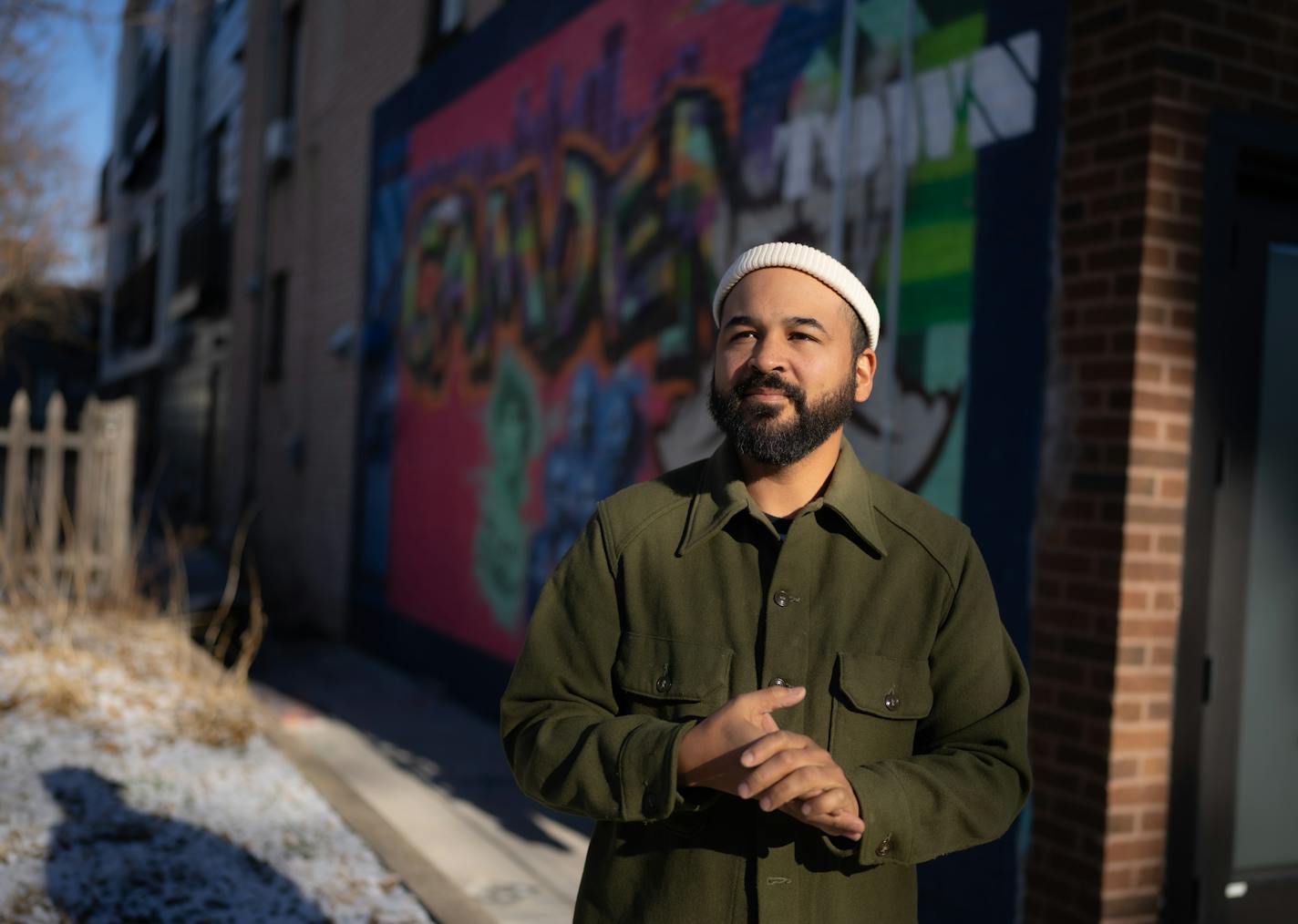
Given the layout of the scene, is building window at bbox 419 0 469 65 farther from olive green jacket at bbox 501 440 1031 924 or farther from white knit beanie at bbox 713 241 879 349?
olive green jacket at bbox 501 440 1031 924

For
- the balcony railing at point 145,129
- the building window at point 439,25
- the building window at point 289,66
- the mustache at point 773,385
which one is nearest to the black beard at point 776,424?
the mustache at point 773,385

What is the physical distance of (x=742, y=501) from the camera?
170 centimetres

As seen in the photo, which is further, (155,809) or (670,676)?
(155,809)

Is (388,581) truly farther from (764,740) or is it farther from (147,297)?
(147,297)

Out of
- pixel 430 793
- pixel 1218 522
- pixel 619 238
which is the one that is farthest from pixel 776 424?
pixel 619 238

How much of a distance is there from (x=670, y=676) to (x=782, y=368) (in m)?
0.47

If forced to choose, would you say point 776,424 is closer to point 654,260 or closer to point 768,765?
point 768,765

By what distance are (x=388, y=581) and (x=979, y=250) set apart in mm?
6838

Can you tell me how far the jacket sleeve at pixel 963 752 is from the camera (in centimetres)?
156

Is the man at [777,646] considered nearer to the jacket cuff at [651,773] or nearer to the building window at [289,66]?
the jacket cuff at [651,773]

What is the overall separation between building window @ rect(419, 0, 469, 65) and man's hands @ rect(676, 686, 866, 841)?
863 cm

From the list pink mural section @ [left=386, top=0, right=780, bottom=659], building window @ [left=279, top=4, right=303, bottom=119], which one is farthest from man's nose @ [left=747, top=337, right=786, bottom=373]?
building window @ [left=279, top=4, right=303, bottom=119]

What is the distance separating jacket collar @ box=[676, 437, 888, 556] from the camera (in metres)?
1.68

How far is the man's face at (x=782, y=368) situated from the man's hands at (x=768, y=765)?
0.38 metres
